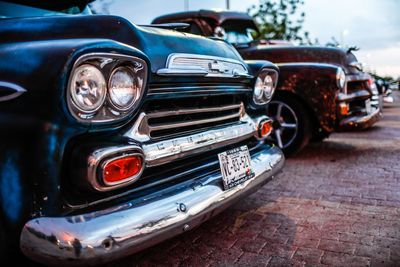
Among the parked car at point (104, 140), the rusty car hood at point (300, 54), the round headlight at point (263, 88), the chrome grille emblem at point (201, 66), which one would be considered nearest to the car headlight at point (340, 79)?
the rusty car hood at point (300, 54)

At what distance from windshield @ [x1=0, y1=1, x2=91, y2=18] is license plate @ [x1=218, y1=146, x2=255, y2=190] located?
1534mm

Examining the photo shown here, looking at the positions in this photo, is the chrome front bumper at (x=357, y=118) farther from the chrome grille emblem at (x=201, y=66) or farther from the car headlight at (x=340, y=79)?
the chrome grille emblem at (x=201, y=66)

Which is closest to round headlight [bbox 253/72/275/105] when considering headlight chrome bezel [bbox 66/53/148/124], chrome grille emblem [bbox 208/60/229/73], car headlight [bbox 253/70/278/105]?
car headlight [bbox 253/70/278/105]

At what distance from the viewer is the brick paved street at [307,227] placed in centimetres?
240

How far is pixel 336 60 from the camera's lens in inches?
233

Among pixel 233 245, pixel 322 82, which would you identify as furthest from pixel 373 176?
pixel 233 245

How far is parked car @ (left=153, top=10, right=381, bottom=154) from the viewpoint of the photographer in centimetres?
470

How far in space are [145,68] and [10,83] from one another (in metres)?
0.57

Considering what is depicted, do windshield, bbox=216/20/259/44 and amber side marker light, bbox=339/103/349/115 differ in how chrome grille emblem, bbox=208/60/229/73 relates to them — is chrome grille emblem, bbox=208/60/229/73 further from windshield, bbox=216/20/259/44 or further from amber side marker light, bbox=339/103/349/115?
windshield, bbox=216/20/259/44

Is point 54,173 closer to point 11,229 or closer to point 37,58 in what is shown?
point 11,229

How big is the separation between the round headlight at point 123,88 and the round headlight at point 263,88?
4.51ft

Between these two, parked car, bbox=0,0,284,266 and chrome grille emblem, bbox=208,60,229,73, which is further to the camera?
chrome grille emblem, bbox=208,60,229,73

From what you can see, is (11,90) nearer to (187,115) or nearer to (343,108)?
(187,115)

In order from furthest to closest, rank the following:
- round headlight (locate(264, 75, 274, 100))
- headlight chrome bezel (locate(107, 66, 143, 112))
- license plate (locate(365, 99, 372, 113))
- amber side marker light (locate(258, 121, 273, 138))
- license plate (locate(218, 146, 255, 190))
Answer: license plate (locate(365, 99, 372, 113)) < round headlight (locate(264, 75, 274, 100)) < amber side marker light (locate(258, 121, 273, 138)) < license plate (locate(218, 146, 255, 190)) < headlight chrome bezel (locate(107, 66, 143, 112))
